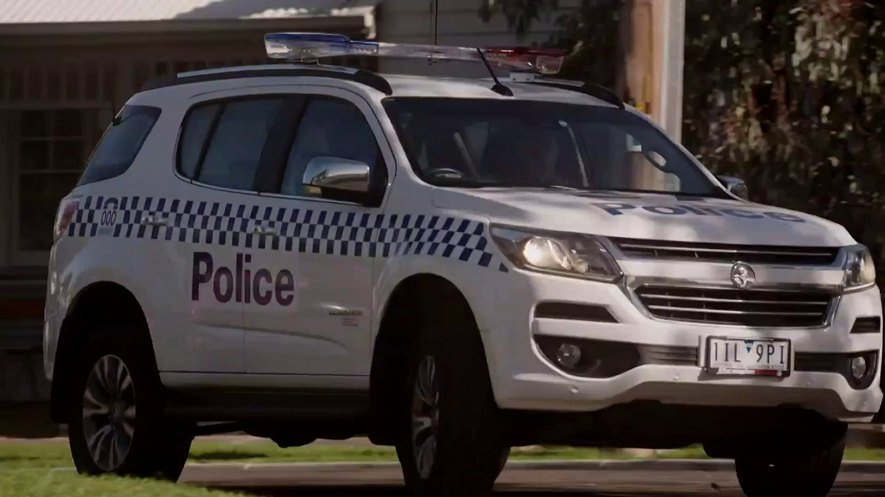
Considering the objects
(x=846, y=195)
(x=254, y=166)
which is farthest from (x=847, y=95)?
(x=254, y=166)

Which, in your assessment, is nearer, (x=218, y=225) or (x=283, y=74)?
(x=218, y=225)

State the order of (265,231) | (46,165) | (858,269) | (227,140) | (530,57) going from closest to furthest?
(858,269) → (265,231) → (227,140) → (530,57) → (46,165)

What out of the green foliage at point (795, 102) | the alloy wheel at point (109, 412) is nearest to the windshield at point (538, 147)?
the alloy wheel at point (109, 412)

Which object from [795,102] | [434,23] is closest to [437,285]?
[434,23]

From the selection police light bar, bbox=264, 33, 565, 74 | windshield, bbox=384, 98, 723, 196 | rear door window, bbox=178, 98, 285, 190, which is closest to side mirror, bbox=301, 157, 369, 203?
windshield, bbox=384, 98, 723, 196

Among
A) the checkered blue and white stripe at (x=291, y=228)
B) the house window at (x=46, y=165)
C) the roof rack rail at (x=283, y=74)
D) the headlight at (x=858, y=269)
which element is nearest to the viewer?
the checkered blue and white stripe at (x=291, y=228)

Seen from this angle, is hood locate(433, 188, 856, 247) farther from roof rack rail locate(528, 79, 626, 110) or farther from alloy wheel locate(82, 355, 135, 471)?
alloy wheel locate(82, 355, 135, 471)

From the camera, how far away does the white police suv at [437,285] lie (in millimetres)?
7996

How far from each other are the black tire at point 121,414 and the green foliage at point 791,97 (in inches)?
238

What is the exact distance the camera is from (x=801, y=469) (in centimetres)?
910

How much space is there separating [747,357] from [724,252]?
40 cm

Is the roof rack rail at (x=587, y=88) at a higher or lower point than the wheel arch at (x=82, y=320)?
higher

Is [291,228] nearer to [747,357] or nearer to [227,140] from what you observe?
[227,140]

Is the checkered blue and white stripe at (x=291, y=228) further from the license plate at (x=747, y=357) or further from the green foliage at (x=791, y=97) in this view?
the green foliage at (x=791, y=97)
